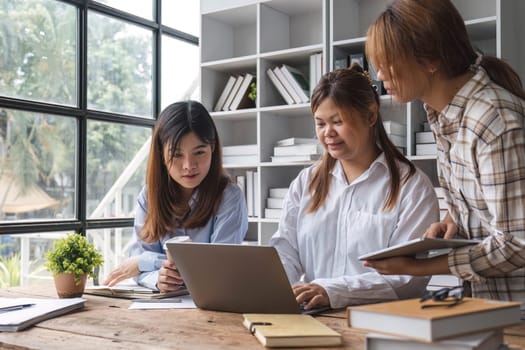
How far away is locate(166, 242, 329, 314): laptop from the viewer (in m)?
1.49

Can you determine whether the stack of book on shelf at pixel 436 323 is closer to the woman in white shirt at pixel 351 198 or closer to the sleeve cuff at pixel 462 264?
the sleeve cuff at pixel 462 264

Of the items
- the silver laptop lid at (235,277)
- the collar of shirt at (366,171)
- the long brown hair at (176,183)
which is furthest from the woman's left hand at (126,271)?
the collar of shirt at (366,171)

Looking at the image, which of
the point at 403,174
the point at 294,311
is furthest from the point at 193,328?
the point at 403,174

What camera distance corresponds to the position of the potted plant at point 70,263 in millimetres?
A: 1881

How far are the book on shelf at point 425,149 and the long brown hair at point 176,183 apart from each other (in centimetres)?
144

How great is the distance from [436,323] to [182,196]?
4.75 feet

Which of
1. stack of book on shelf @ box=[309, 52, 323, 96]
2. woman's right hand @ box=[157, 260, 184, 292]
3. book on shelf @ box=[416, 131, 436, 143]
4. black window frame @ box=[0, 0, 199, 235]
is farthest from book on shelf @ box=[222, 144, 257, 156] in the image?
woman's right hand @ box=[157, 260, 184, 292]

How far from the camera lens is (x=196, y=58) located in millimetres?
4938

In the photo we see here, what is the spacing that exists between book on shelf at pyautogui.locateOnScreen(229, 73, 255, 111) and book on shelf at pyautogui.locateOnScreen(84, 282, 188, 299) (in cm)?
223

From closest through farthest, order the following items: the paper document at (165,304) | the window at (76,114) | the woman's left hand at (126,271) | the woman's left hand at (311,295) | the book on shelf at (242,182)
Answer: the woman's left hand at (311,295) → the paper document at (165,304) → the woman's left hand at (126,271) → the window at (76,114) → the book on shelf at (242,182)

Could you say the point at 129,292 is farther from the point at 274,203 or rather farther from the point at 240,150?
the point at 240,150

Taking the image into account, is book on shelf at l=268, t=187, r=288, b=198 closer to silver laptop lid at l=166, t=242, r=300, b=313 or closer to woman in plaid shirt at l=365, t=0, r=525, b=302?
silver laptop lid at l=166, t=242, r=300, b=313

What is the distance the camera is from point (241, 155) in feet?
13.4

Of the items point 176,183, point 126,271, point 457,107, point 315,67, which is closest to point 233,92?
point 315,67
